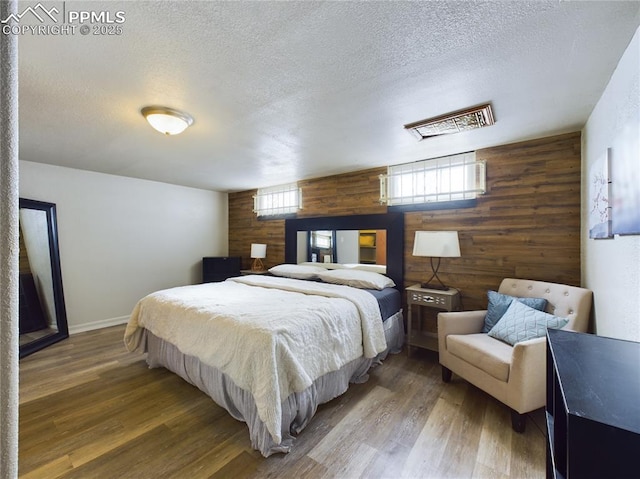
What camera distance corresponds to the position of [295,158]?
10.8 feet

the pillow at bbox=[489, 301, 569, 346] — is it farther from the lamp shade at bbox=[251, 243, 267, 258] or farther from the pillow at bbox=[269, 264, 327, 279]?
the lamp shade at bbox=[251, 243, 267, 258]

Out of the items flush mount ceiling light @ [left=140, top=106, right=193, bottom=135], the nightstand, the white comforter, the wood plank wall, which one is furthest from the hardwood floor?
flush mount ceiling light @ [left=140, top=106, right=193, bottom=135]

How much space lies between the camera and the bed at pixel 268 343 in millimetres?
1697

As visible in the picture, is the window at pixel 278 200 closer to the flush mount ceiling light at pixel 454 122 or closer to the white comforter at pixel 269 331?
the white comforter at pixel 269 331

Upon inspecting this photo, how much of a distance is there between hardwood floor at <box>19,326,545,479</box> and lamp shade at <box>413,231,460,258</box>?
1184 millimetres

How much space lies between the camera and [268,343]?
1.69 meters

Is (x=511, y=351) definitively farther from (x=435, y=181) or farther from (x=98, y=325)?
(x=98, y=325)

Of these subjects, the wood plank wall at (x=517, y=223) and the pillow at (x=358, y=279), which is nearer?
the wood plank wall at (x=517, y=223)

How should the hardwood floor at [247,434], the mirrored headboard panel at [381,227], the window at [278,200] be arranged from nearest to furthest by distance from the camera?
the hardwood floor at [247,434], the mirrored headboard panel at [381,227], the window at [278,200]

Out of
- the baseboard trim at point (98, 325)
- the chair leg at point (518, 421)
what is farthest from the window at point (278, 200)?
the chair leg at point (518, 421)

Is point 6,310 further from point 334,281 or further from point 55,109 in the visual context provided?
point 334,281

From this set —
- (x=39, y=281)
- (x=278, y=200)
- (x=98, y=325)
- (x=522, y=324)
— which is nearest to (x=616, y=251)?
(x=522, y=324)

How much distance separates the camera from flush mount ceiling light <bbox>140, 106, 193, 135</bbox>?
202 cm

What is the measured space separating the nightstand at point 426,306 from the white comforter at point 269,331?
61cm
